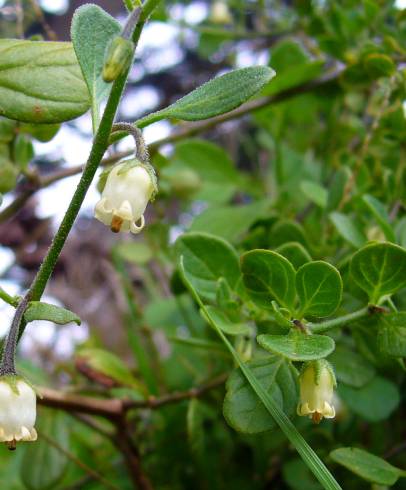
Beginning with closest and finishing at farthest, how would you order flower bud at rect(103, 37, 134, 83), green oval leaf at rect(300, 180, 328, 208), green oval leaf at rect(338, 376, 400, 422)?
1. flower bud at rect(103, 37, 134, 83)
2. green oval leaf at rect(338, 376, 400, 422)
3. green oval leaf at rect(300, 180, 328, 208)

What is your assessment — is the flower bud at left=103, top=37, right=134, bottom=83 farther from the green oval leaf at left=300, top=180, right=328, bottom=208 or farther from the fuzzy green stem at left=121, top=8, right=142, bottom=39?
the green oval leaf at left=300, top=180, right=328, bottom=208

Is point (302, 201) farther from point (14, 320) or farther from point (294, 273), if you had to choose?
point (14, 320)

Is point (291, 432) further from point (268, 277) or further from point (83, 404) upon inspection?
point (83, 404)

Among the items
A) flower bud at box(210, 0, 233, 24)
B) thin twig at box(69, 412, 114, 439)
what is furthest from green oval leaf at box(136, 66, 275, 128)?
flower bud at box(210, 0, 233, 24)

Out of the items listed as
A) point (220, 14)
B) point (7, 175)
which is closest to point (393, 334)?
point (7, 175)

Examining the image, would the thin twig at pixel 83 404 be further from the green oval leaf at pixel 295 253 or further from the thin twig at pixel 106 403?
the green oval leaf at pixel 295 253

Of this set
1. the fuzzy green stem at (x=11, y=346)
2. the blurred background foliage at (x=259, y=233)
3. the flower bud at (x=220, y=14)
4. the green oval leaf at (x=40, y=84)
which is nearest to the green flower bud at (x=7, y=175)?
the blurred background foliage at (x=259, y=233)

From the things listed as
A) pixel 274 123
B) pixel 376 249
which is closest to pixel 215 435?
pixel 376 249
